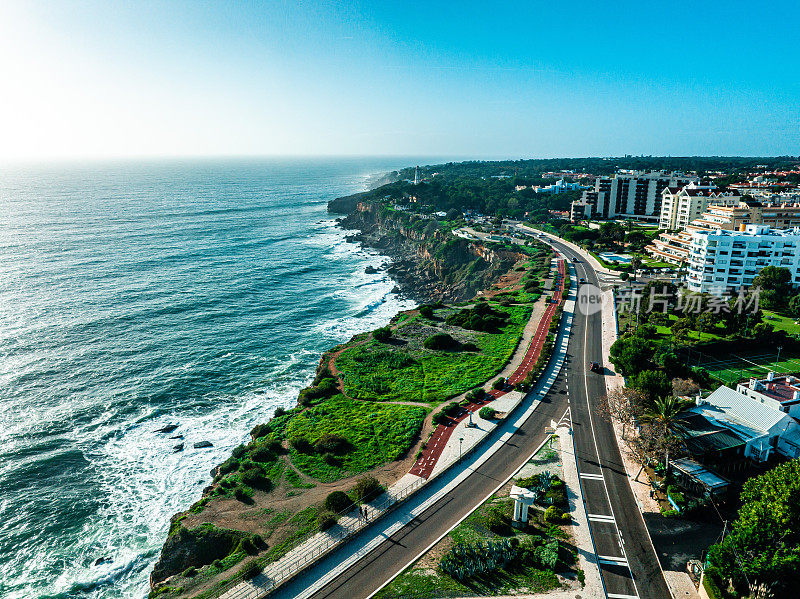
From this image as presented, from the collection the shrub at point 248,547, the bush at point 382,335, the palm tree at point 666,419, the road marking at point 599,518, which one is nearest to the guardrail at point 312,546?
the shrub at point 248,547

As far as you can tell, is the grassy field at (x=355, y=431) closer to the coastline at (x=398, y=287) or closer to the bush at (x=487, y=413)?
the coastline at (x=398, y=287)

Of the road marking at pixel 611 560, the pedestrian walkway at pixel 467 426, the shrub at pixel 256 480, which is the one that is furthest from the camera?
the pedestrian walkway at pixel 467 426

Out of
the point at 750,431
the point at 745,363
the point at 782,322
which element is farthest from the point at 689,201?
the point at 750,431

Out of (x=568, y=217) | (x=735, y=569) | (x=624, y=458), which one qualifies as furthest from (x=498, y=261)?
(x=735, y=569)

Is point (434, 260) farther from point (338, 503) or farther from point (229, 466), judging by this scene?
point (338, 503)

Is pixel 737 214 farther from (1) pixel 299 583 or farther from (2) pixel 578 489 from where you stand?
(1) pixel 299 583

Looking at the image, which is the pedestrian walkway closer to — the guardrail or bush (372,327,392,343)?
the guardrail

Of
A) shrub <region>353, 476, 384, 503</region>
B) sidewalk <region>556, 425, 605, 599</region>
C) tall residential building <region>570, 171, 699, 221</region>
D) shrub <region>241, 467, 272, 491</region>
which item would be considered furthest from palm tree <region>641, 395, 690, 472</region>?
tall residential building <region>570, 171, 699, 221</region>
